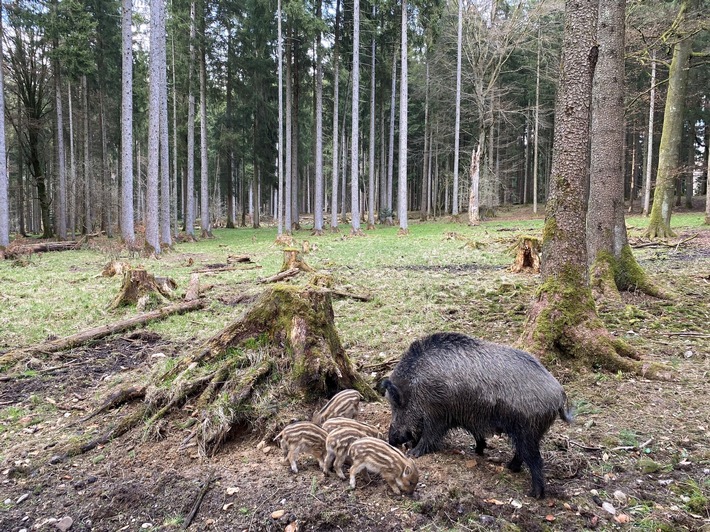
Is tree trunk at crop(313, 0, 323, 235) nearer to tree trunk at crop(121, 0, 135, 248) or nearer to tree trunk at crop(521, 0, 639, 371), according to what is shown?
tree trunk at crop(121, 0, 135, 248)

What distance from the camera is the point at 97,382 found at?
5.61 metres

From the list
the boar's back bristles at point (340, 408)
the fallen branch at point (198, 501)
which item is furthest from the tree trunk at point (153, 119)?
the fallen branch at point (198, 501)

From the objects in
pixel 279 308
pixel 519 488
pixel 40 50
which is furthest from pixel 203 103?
pixel 519 488

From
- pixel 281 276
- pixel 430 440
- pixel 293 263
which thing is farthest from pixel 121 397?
pixel 293 263

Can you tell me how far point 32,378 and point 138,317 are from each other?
235cm

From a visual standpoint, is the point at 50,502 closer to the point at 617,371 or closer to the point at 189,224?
the point at 617,371

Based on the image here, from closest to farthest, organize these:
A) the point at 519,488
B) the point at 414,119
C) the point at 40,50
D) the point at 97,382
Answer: the point at 519,488
the point at 97,382
the point at 40,50
the point at 414,119

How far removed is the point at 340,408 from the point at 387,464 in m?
0.93

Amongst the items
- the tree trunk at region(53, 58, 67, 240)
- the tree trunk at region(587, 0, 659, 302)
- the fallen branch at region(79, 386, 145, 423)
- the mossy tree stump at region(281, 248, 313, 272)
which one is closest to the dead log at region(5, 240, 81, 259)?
the tree trunk at region(53, 58, 67, 240)

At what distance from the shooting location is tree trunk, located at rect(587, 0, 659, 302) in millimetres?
7941

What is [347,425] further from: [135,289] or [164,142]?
[164,142]

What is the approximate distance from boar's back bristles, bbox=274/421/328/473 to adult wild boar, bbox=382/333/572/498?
0.64 m

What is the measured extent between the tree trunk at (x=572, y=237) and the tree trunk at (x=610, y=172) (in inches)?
116

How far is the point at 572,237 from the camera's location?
5.32 meters
